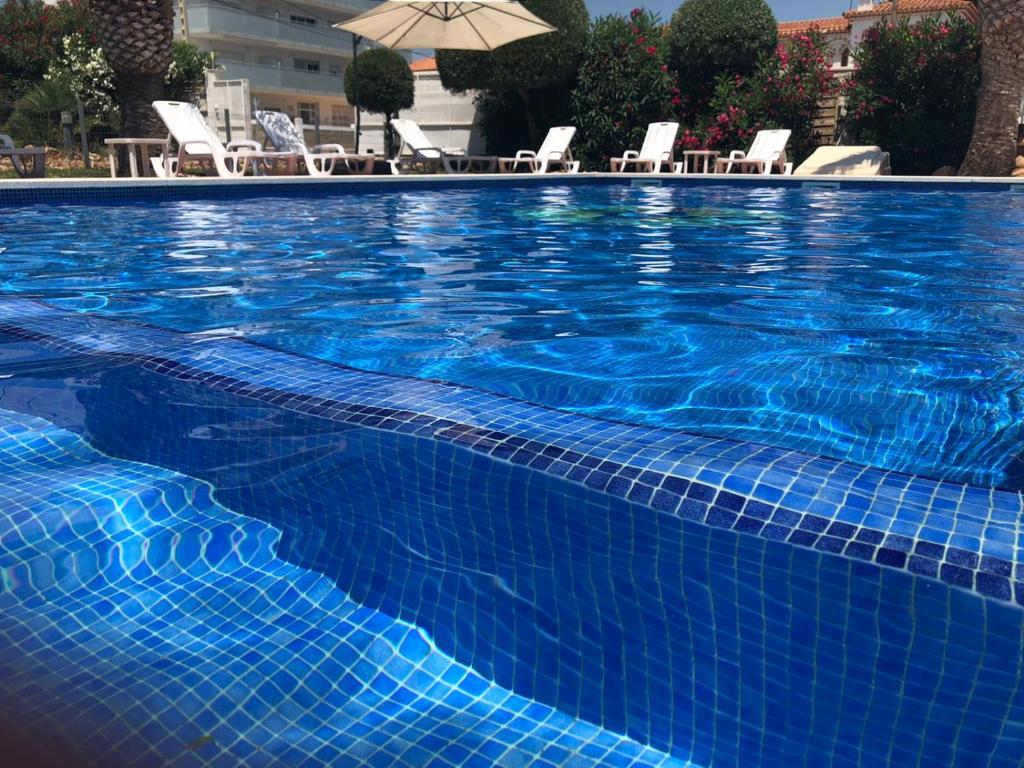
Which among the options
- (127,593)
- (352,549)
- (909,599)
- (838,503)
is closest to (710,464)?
(838,503)

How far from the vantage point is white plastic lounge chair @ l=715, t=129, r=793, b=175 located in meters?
14.0

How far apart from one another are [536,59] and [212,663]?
15.7 metres

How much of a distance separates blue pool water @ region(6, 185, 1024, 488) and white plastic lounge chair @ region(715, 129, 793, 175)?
17.0 ft

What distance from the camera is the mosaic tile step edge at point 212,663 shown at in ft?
Result: 4.54

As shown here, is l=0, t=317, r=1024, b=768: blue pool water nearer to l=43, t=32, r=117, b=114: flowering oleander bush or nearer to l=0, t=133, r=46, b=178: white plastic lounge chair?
l=0, t=133, r=46, b=178: white plastic lounge chair

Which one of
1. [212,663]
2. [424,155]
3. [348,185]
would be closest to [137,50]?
[348,185]

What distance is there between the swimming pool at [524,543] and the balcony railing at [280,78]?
104ft

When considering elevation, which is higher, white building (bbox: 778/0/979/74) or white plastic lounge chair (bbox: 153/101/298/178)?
white building (bbox: 778/0/979/74)

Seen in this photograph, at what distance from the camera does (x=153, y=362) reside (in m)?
2.50

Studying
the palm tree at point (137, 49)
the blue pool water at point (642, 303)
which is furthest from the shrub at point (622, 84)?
the blue pool water at point (642, 303)

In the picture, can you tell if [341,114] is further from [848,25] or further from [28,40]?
[848,25]

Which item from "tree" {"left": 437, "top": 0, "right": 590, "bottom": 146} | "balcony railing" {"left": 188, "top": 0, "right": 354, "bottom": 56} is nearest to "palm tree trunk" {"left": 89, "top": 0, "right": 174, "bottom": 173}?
"tree" {"left": 437, "top": 0, "right": 590, "bottom": 146}

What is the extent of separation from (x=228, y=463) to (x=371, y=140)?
24.6 meters

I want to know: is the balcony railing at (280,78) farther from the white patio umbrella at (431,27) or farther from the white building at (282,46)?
the white patio umbrella at (431,27)
